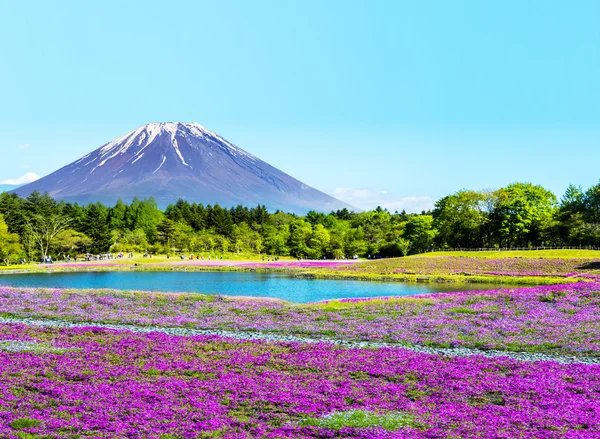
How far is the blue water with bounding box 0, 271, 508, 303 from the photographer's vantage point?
47188mm

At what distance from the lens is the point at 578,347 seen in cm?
1917

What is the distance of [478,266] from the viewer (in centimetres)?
6650

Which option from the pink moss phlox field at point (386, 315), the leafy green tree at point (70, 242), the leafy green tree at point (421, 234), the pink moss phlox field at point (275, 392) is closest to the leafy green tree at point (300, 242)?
the leafy green tree at point (421, 234)

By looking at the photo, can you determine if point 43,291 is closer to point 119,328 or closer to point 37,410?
point 119,328

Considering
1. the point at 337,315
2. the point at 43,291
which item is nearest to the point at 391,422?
the point at 337,315

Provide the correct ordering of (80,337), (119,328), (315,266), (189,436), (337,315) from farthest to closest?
(315,266) → (337,315) → (119,328) → (80,337) → (189,436)

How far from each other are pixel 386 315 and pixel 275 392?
46.8ft

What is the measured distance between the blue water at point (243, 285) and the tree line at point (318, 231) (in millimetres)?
26783

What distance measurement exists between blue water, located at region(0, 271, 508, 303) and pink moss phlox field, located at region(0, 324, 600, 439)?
24.3m

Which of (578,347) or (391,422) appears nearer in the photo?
(391,422)

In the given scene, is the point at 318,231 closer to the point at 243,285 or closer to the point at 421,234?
the point at 421,234

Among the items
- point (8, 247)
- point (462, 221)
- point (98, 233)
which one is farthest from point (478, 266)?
point (98, 233)

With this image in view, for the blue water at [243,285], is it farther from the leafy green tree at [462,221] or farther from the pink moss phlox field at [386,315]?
the leafy green tree at [462,221]

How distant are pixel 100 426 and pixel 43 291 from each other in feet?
93.2
